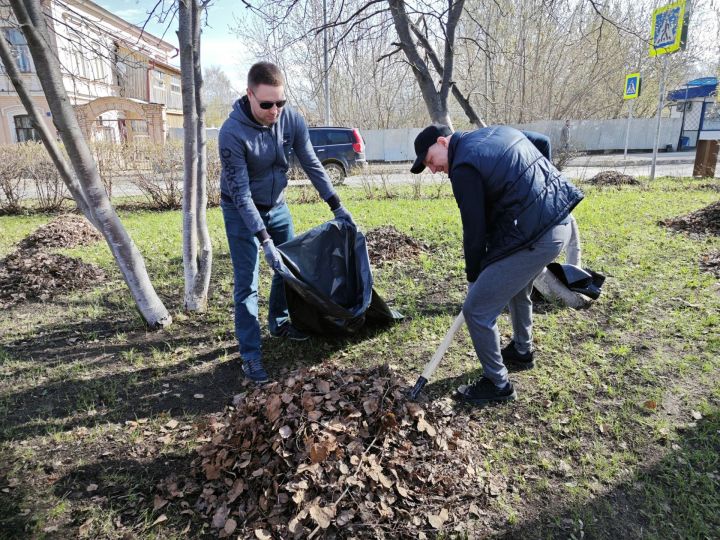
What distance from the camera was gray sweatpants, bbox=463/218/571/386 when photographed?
249 centimetres

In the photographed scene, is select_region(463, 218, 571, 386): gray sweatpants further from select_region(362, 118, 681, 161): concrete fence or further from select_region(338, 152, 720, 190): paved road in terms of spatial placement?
select_region(362, 118, 681, 161): concrete fence

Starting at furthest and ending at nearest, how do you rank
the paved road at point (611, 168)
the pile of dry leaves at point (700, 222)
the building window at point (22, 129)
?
the building window at point (22, 129) → the paved road at point (611, 168) → the pile of dry leaves at point (700, 222)

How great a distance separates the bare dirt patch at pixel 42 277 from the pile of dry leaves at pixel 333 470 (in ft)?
11.4

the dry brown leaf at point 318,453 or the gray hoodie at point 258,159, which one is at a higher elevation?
the gray hoodie at point 258,159

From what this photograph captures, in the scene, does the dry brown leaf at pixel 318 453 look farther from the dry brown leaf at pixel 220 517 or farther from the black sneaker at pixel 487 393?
the black sneaker at pixel 487 393

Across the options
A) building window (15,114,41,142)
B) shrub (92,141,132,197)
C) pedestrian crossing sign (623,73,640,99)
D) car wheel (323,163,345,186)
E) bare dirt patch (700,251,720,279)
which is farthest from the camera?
building window (15,114,41,142)

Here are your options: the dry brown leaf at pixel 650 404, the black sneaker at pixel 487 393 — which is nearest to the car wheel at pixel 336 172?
the black sneaker at pixel 487 393

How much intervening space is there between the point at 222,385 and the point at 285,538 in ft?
4.82

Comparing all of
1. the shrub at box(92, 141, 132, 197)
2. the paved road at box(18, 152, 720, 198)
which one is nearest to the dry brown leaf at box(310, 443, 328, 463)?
the paved road at box(18, 152, 720, 198)

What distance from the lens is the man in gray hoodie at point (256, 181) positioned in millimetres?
2834

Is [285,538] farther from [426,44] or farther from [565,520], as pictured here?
[426,44]

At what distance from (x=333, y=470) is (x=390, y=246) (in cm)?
396

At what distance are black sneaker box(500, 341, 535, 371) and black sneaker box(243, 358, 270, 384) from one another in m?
1.64

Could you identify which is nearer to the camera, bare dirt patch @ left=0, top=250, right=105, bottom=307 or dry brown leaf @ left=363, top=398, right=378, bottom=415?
dry brown leaf @ left=363, top=398, right=378, bottom=415
